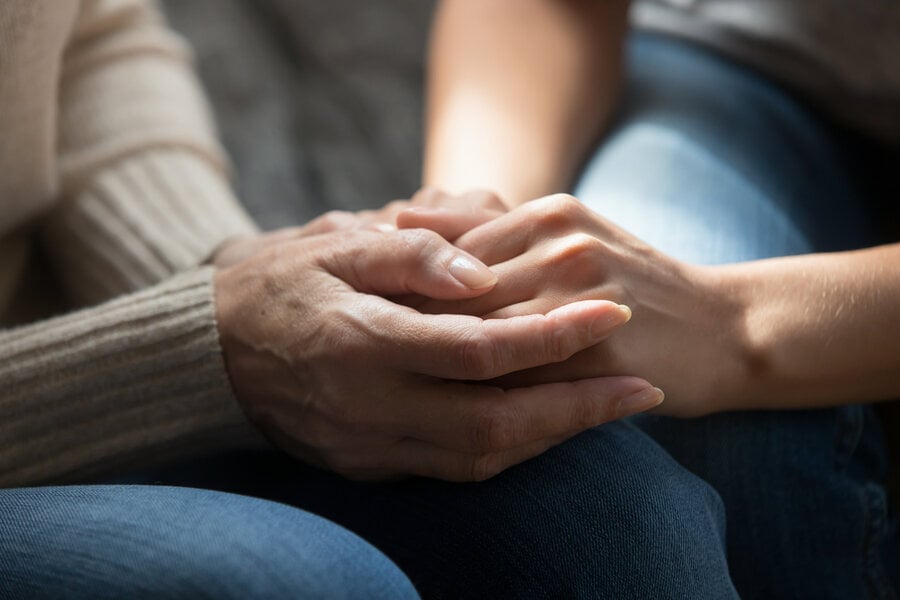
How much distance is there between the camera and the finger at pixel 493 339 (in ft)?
1.86

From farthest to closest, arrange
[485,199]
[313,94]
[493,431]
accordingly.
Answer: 1. [313,94]
2. [485,199]
3. [493,431]

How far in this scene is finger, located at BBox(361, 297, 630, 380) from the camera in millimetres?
567

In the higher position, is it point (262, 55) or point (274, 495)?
point (262, 55)

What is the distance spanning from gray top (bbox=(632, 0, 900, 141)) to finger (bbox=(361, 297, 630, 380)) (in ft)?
1.51

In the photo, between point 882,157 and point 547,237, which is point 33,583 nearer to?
point 547,237

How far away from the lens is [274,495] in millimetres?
654

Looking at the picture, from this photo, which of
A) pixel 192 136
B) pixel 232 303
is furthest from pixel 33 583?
pixel 192 136

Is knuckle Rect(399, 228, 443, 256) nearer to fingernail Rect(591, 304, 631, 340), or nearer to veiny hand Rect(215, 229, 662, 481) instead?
veiny hand Rect(215, 229, 662, 481)

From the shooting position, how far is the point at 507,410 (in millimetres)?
570

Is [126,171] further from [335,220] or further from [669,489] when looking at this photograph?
→ [669,489]

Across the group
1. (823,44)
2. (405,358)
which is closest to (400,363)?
(405,358)

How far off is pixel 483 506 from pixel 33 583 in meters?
0.27

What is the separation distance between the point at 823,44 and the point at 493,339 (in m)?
0.53

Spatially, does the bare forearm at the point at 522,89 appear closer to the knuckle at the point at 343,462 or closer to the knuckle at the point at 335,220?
the knuckle at the point at 335,220
